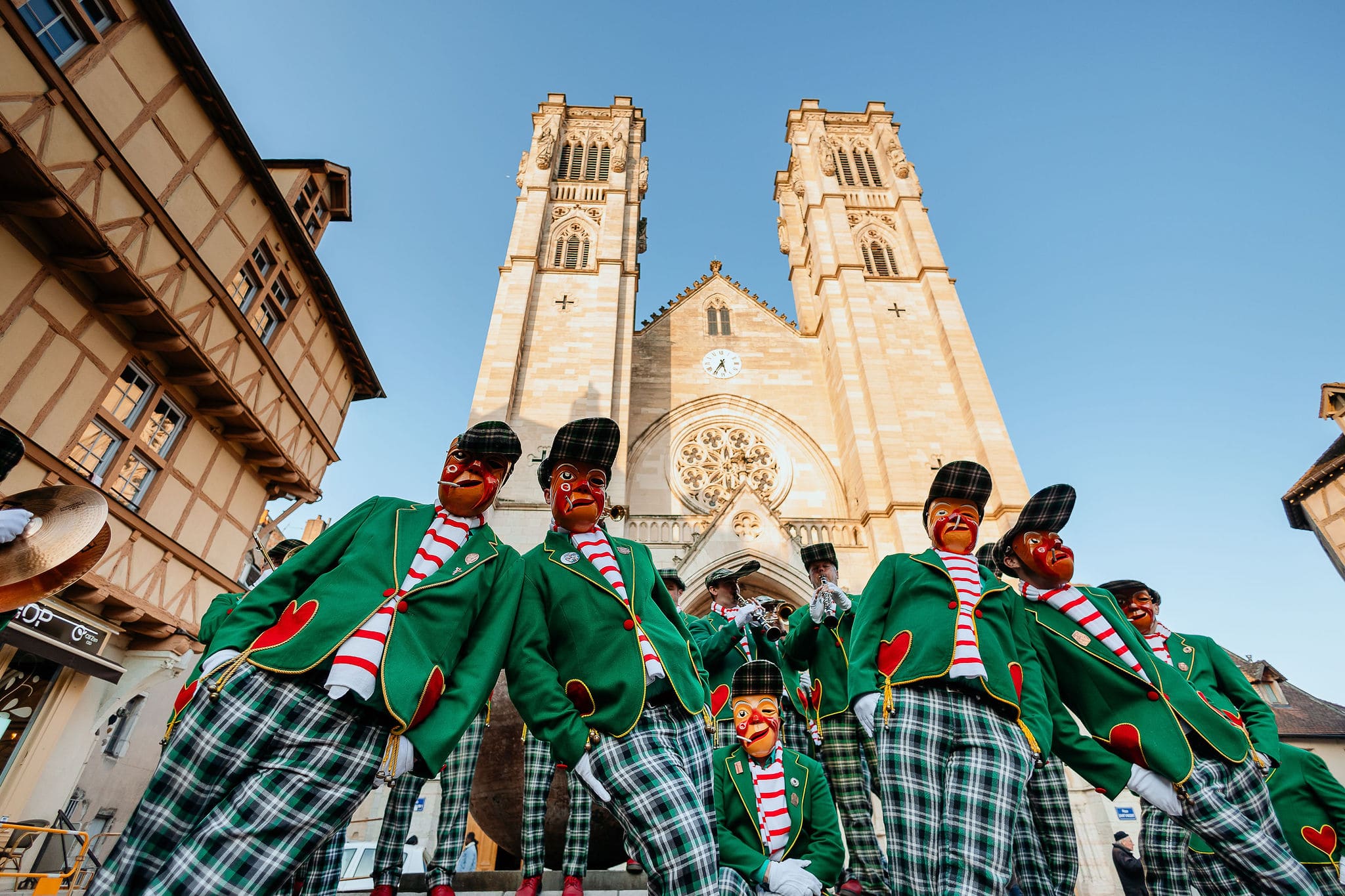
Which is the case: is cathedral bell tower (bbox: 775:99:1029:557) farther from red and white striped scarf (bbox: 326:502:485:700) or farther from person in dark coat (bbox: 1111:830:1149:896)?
red and white striped scarf (bbox: 326:502:485:700)

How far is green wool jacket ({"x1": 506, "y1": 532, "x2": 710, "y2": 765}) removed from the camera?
84.1 inches

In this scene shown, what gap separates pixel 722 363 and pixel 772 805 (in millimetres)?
15036

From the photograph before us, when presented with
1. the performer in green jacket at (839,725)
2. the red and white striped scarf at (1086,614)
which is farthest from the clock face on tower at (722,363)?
the red and white striped scarf at (1086,614)

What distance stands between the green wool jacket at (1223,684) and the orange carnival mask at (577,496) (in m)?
3.21

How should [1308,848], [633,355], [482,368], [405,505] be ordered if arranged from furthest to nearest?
[633,355]
[482,368]
[1308,848]
[405,505]

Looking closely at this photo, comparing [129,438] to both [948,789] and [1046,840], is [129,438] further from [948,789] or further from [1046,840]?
[1046,840]

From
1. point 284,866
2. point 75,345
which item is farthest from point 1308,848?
point 75,345

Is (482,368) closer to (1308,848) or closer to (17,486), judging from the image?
(17,486)

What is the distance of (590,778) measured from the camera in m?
2.08

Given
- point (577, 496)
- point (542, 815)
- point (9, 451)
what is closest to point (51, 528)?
point (9, 451)

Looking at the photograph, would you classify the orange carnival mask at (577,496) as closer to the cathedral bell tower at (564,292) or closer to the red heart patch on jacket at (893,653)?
the red heart patch on jacket at (893,653)

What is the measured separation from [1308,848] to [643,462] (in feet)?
42.6

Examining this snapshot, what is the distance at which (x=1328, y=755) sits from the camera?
1534 centimetres

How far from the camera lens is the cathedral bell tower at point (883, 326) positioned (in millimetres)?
13797
